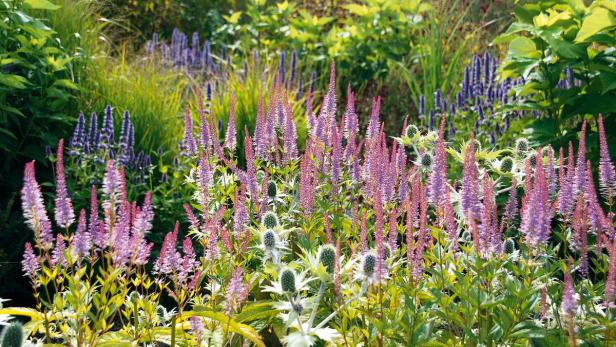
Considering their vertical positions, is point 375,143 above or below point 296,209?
above

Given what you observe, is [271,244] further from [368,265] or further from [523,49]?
[523,49]

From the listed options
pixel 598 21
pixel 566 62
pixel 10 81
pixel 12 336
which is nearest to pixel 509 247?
pixel 12 336

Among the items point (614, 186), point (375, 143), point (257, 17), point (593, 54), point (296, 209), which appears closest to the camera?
point (614, 186)

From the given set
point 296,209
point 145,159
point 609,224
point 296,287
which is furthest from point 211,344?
point 145,159

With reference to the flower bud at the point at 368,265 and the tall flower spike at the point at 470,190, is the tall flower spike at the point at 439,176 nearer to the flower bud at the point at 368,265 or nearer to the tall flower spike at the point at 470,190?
the tall flower spike at the point at 470,190

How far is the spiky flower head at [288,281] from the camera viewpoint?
2.58m

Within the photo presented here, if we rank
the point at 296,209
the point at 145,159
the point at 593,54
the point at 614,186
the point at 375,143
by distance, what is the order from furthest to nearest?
the point at 145,159, the point at 593,54, the point at 296,209, the point at 375,143, the point at 614,186

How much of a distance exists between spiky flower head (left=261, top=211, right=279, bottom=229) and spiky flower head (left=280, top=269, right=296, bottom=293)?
0.54m

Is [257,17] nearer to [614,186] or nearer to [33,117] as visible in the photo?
[33,117]

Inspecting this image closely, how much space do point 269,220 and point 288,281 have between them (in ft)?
1.94

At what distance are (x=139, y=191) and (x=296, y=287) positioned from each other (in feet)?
11.5

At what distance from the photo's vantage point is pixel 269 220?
10.3 feet

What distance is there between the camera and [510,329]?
2639 mm

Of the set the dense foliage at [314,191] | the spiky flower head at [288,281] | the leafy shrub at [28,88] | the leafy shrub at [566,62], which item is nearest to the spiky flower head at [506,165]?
the dense foliage at [314,191]
